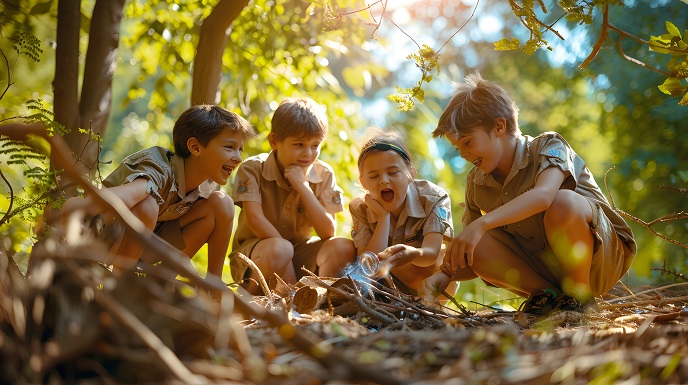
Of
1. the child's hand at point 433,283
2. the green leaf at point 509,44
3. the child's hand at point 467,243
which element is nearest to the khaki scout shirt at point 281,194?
the child's hand at point 433,283

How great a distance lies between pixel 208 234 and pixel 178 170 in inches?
15.2

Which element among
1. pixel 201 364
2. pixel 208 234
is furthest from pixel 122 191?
pixel 201 364

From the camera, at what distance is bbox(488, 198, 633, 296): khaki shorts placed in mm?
2803

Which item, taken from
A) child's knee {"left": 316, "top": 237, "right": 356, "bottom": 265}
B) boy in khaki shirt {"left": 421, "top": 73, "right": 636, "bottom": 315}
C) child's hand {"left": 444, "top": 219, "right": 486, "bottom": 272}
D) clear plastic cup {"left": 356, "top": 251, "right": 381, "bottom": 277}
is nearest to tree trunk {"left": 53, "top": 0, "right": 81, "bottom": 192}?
child's knee {"left": 316, "top": 237, "right": 356, "bottom": 265}

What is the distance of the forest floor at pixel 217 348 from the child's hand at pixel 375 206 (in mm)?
2034

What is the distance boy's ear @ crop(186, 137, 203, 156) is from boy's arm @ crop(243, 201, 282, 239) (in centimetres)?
58

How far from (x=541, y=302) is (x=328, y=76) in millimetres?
2635

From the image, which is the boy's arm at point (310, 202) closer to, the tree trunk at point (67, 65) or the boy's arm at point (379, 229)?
the boy's arm at point (379, 229)

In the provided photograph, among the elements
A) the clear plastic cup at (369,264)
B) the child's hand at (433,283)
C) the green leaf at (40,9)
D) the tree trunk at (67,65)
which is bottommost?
the child's hand at (433,283)

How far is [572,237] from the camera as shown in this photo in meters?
2.69

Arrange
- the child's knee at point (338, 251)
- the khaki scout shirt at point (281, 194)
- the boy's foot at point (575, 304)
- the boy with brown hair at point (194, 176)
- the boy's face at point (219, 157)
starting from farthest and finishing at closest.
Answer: the khaki scout shirt at point (281, 194)
the child's knee at point (338, 251)
the boy's face at point (219, 157)
the boy with brown hair at point (194, 176)
the boy's foot at point (575, 304)

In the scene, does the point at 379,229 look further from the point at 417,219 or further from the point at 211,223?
the point at 211,223

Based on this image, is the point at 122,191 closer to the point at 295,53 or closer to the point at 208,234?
the point at 208,234

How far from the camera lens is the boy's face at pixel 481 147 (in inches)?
117
